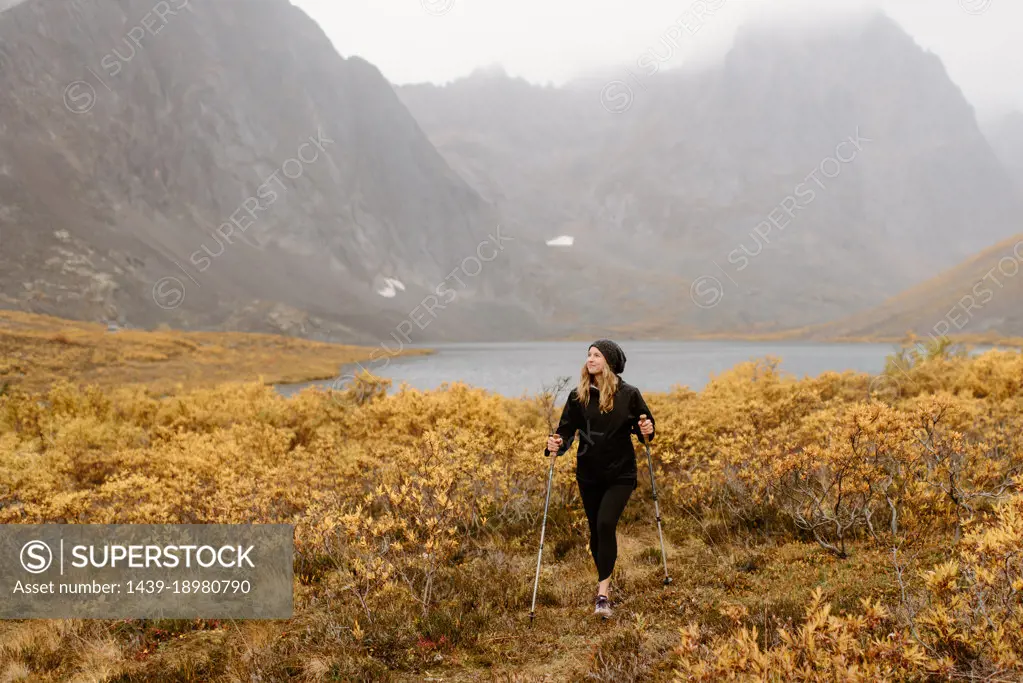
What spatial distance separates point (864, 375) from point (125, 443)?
68.4 ft

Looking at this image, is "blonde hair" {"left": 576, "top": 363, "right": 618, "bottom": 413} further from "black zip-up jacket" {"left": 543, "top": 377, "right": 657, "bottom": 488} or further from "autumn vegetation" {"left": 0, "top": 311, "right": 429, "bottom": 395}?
"autumn vegetation" {"left": 0, "top": 311, "right": 429, "bottom": 395}

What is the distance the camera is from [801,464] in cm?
707

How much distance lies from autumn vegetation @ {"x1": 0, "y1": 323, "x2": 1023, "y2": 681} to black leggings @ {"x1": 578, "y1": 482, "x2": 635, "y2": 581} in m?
0.51

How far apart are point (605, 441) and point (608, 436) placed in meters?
0.06

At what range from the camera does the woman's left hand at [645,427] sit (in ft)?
19.7

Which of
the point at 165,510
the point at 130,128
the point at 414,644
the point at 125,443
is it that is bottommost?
the point at 414,644

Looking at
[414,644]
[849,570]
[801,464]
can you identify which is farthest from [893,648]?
[801,464]

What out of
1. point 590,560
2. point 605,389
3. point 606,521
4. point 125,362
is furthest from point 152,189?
Answer: point 606,521

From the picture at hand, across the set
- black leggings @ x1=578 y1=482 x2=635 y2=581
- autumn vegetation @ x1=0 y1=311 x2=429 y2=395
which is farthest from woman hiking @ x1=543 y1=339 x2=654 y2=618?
autumn vegetation @ x1=0 y1=311 x2=429 y2=395

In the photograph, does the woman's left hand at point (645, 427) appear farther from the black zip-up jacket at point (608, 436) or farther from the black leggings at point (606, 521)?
the black leggings at point (606, 521)

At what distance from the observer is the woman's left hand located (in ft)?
19.7

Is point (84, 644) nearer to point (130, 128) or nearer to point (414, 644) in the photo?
point (414, 644)

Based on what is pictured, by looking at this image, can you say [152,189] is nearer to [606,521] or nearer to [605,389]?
[605,389]

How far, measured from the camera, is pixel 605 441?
600 centimetres
